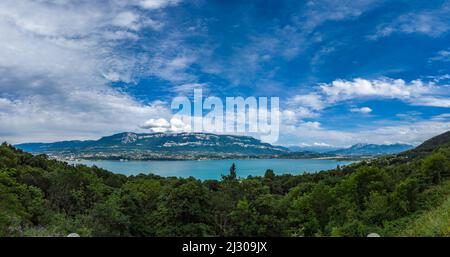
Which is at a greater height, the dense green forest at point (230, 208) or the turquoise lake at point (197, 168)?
the dense green forest at point (230, 208)

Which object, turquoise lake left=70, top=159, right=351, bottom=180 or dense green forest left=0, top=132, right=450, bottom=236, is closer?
dense green forest left=0, top=132, right=450, bottom=236

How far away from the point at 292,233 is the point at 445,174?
1796cm

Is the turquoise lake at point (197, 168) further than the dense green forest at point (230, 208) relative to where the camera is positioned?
Yes

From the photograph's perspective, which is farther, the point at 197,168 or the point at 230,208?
the point at 197,168

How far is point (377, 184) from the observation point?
25.1 m

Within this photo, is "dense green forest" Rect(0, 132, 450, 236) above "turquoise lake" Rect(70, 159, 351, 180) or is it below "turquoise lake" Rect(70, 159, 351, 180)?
above

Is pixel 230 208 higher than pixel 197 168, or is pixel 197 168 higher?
pixel 230 208

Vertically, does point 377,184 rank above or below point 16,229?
below

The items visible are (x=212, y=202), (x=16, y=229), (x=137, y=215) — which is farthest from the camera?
(x=212, y=202)

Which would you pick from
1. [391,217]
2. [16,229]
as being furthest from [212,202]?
[16,229]
